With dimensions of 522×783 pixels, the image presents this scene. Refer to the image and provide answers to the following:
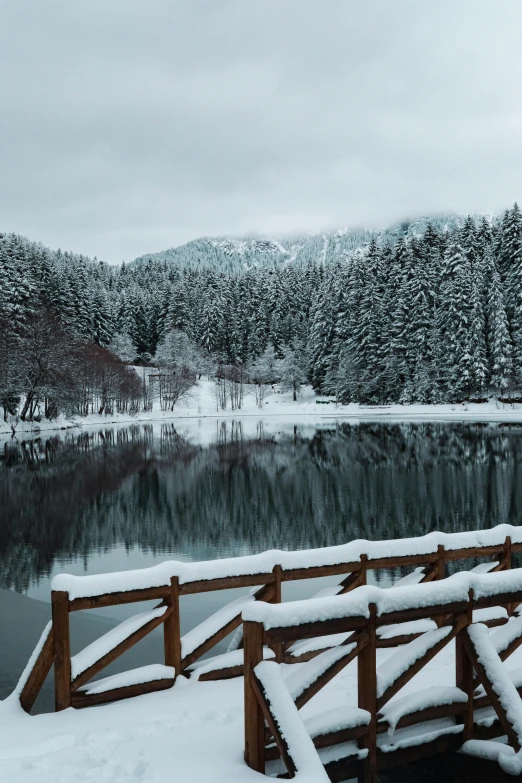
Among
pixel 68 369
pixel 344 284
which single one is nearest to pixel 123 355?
pixel 344 284

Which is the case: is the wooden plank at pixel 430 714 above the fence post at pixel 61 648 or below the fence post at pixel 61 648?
below

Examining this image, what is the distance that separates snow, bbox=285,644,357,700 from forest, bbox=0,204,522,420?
4854cm

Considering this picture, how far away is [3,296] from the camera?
6775 cm

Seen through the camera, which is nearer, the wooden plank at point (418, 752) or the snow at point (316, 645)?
the wooden plank at point (418, 752)

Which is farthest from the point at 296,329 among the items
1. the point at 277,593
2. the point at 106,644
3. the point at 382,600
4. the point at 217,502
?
the point at 382,600

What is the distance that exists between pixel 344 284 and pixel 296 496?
268 feet

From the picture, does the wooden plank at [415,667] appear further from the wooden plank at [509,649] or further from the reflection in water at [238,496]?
the reflection in water at [238,496]

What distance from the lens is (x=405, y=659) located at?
4.81 m

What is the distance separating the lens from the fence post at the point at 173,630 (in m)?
5.85

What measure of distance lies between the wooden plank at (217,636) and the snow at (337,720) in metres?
1.71

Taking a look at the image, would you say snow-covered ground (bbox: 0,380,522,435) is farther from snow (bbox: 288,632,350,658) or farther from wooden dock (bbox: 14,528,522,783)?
Answer: snow (bbox: 288,632,350,658)

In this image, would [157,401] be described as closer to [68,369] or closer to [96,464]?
[68,369]

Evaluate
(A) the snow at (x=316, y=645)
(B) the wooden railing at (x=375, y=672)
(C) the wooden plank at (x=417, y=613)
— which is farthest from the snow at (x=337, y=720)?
(A) the snow at (x=316, y=645)

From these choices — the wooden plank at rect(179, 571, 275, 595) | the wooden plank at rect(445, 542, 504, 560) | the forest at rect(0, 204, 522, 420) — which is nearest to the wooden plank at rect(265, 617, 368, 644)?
the wooden plank at rect(179, 571, 275, 595)
